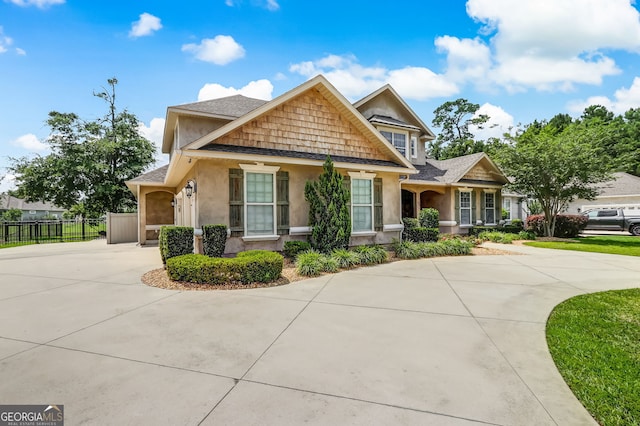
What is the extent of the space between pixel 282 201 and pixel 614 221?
24384 millimetres

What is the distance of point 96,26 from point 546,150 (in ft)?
66.3

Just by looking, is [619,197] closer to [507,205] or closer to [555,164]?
[507,205]

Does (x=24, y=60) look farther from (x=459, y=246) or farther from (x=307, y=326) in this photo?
(x=459, y=246)

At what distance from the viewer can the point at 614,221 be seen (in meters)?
20.4

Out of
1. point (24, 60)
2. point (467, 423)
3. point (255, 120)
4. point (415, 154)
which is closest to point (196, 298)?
point (467, 423)

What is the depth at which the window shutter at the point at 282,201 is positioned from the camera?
9345 millimetres

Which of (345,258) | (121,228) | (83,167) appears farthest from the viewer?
(83,167)

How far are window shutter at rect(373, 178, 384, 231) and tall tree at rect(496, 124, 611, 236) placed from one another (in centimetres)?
983

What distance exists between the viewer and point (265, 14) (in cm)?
1086

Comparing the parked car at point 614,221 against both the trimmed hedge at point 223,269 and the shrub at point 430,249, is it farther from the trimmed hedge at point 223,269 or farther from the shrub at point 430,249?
the trimmed hedge at point 223,269

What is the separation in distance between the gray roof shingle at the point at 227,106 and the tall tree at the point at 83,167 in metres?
14.7

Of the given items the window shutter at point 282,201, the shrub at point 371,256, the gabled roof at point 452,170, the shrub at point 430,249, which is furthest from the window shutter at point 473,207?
the window shutter at point 282,201

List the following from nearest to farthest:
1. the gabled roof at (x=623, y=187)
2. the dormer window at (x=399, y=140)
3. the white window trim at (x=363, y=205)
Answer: the white window trim at (x=363, y=205) → the dormer window at (x=399, y=140) → the gabled roof at (x=623, y=187)

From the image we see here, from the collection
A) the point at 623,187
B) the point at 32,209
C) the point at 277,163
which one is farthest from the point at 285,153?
the point at 32,209
